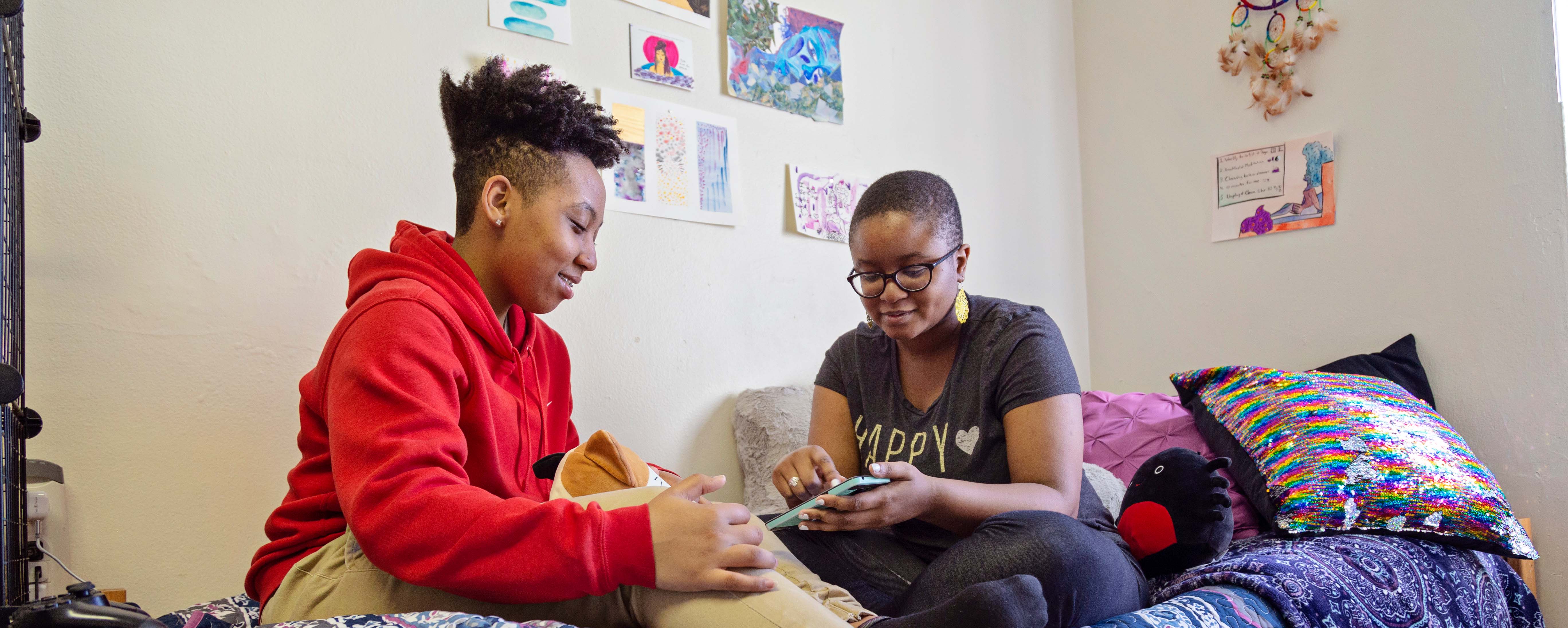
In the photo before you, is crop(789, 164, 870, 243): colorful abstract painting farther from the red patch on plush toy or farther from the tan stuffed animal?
the tan stuffed animal

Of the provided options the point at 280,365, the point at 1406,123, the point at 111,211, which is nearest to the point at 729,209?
the point at 280,365

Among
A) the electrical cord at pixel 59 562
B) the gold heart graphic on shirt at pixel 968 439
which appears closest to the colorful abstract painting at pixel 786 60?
the gold heart graphic on shirt at pixel 968 439

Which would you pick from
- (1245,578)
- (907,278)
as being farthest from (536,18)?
(1245,578)

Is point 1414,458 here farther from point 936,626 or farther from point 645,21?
point 645,21

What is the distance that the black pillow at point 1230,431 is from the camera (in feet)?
5.04

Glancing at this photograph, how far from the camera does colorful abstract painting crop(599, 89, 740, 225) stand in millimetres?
1772

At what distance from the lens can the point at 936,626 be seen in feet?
2.63

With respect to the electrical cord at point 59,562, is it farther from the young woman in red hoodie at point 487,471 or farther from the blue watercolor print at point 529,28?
the blue watercolor print at point 529,28

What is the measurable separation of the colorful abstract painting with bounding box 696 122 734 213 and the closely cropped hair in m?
0.61

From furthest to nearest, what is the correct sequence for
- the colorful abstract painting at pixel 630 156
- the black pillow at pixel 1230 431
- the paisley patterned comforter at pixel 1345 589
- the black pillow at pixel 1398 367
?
the black pillow at pixel 1398 367 < the colorful abstract painting at pixel 630 156 < the black pillow at pixel 1230 431 < the paisley patterned comforter at pixel 1345 589

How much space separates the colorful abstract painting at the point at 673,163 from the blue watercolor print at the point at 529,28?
5.5 inches

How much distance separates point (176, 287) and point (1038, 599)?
1244mm

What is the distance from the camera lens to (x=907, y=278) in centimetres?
128

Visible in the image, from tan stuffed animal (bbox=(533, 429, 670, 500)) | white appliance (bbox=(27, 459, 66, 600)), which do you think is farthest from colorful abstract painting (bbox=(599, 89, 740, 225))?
white appliance (bbox=(27, 459, 66, 600))
